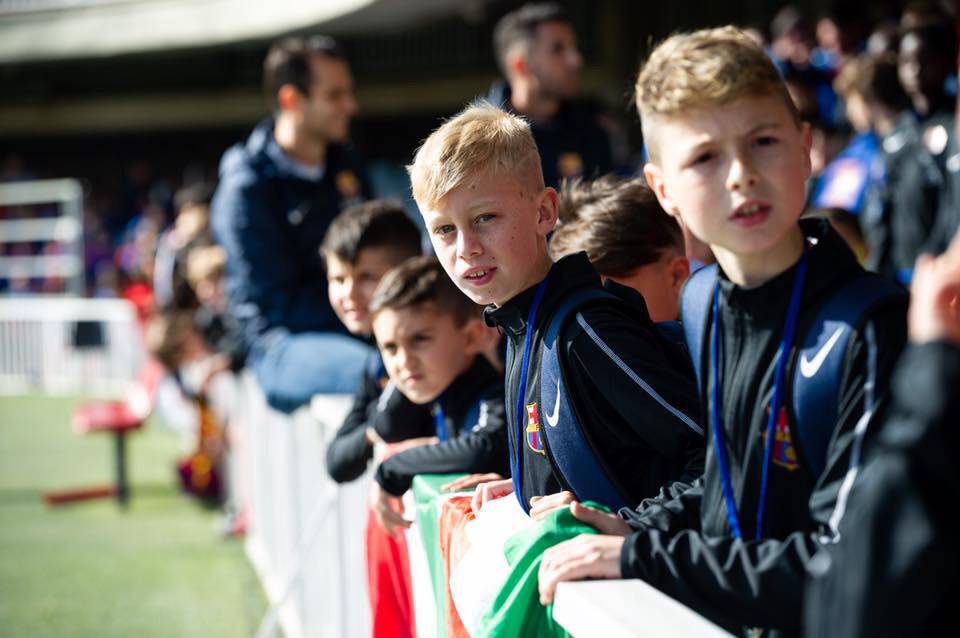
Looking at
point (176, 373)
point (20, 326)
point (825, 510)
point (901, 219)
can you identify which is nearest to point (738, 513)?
point (825, 510)

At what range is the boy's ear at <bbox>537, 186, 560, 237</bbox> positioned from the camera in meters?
2.46

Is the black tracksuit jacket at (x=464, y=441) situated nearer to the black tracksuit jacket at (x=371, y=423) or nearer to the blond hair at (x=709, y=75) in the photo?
the black tracksuit jacket at (x=371, y=423)

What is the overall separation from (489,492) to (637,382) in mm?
448

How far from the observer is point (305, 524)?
4.67m

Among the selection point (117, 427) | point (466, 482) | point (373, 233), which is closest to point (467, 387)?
point (466, 482)

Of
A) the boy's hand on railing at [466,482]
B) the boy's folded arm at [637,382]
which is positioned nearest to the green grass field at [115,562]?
the boy's hand on railing at [466,482]

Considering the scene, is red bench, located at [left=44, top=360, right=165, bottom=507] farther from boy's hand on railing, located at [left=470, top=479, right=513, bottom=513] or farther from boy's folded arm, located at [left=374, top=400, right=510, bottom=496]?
boy's hand on railing, located at [left=470, top=479, right=513, bottom=513]

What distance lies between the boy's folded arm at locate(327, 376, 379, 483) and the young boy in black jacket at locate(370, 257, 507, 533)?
25 centimetres

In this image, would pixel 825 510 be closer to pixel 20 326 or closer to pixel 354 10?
pixel 354 10

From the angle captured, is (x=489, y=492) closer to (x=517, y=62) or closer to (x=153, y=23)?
(x=517, y=62)

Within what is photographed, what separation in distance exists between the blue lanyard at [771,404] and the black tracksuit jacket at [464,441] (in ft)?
3.34

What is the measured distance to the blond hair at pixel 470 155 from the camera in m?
2.38

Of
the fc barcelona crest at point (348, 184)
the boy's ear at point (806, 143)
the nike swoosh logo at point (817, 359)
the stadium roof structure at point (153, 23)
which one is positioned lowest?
the nike swoosh logo at point (817, 359)

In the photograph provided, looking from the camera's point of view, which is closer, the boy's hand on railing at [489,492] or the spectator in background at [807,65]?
the boy's hand on railing at [489,492]
